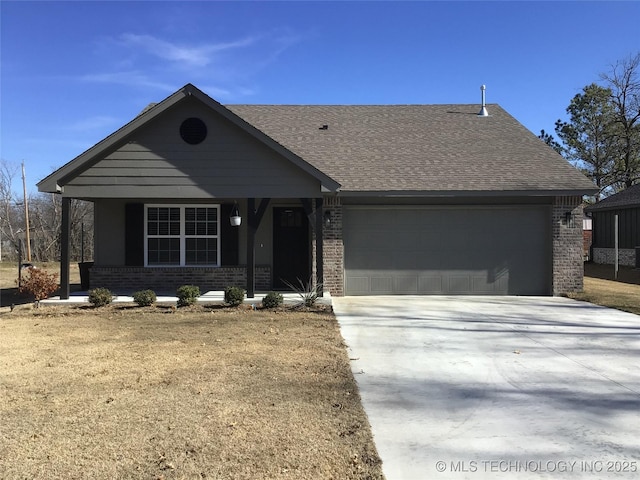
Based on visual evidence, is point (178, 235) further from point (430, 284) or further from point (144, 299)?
point (430, 284)

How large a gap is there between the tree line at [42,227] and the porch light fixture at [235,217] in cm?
1915

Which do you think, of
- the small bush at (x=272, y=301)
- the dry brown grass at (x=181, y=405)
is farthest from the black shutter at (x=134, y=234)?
the dry brown grass at (x=181, y=405)

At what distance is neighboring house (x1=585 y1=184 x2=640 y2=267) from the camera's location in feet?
73.3

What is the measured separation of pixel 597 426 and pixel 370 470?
88.3 inches

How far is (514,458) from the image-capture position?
3734mm

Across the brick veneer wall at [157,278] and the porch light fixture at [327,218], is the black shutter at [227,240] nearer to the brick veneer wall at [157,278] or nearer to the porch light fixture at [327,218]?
the brick veneer wall at [157,278]

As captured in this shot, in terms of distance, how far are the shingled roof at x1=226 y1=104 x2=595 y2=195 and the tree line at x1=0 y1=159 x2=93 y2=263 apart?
17.9 metres

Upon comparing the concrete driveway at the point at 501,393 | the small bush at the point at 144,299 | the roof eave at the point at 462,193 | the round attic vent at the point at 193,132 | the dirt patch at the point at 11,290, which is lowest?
the concrete driveway at the point at 501,393

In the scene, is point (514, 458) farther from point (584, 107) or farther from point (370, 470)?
point (584, 107)

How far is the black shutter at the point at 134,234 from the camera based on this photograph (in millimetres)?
13203

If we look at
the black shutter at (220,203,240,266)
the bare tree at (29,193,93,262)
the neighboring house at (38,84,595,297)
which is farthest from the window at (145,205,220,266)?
the bare tree at (29,193,93,262)

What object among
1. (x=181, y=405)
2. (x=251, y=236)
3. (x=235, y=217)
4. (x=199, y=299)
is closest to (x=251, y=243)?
(x=251, y=236)

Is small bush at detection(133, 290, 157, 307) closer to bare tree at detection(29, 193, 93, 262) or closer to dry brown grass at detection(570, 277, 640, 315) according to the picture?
dry brown grass at detection(570, 277, 640, 315)

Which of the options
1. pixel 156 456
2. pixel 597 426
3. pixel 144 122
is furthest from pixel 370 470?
pixel 144 122
